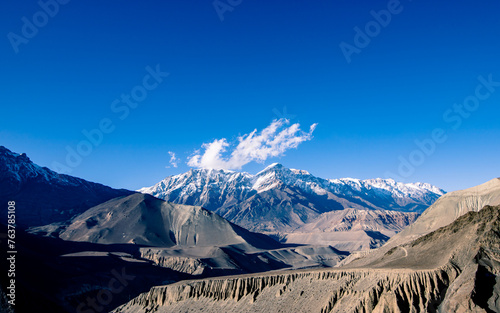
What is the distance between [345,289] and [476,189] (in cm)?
10055

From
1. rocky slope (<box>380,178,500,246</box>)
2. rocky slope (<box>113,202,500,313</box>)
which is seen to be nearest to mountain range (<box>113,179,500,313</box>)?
rocky slope (<box>113,202,500,313</box>)

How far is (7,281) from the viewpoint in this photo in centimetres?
7256

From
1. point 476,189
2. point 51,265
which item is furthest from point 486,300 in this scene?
point 51,265

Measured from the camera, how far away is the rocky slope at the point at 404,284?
44.4 metres

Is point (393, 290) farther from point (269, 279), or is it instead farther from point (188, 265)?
point (188, 265)

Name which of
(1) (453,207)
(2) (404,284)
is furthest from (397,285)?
(1) (453,207)

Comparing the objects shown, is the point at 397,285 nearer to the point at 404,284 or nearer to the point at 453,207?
the point at 404,284

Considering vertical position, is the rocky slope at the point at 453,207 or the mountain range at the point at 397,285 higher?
the rocky slope at the point at 453,207

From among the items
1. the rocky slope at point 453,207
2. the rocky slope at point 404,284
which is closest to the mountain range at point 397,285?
the rocky slope at point 404,284

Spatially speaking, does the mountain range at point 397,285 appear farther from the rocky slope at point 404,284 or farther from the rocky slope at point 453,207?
the rocky slope at point 453,207

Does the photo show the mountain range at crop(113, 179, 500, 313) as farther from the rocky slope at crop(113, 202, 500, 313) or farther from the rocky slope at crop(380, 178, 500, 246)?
the rocky slope at crop(380, 178, 500, 246)

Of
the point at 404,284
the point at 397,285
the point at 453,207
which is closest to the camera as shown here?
the point at 404,284

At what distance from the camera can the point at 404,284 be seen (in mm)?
47906

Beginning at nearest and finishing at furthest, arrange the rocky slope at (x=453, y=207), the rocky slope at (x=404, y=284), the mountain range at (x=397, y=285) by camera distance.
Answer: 1. the rocky slope at (x=404, y=284)
2. the mountain range at (x=397, y=285)
3. the rocky slope at (x=453, y=207)
